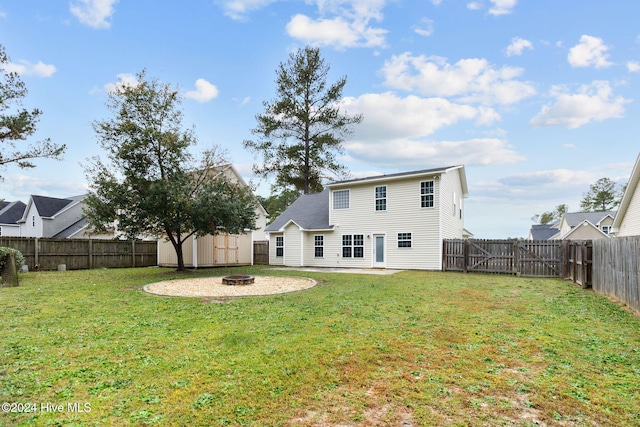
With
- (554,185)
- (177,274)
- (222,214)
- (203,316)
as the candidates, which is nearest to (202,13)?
(222,214)

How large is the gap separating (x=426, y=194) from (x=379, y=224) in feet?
10.1

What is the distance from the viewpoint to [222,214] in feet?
46.1

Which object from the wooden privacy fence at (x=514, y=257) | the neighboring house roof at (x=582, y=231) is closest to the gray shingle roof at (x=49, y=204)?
the wooden privacy fence at (x=514, y=257)

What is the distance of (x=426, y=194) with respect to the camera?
17.9 m

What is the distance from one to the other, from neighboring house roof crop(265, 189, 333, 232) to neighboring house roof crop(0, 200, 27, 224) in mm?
26555

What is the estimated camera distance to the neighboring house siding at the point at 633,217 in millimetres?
13430

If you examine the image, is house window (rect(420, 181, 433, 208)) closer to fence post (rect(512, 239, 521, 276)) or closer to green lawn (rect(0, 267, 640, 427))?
fence post (rect(512, 239, 521, 276))

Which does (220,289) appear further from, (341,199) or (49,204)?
(49,204)

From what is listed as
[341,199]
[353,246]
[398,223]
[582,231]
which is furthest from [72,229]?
[582,231]

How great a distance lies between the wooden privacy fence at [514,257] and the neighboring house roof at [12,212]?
37.9 meters

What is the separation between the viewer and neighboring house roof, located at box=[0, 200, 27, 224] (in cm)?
3119

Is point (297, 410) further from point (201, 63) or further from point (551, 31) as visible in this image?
point (201, 63)

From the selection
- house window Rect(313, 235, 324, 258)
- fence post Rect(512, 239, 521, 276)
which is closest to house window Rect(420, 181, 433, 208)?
fence post Rect(512, 239, 521, 276)

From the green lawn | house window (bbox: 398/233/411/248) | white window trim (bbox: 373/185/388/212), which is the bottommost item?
the green lawn
